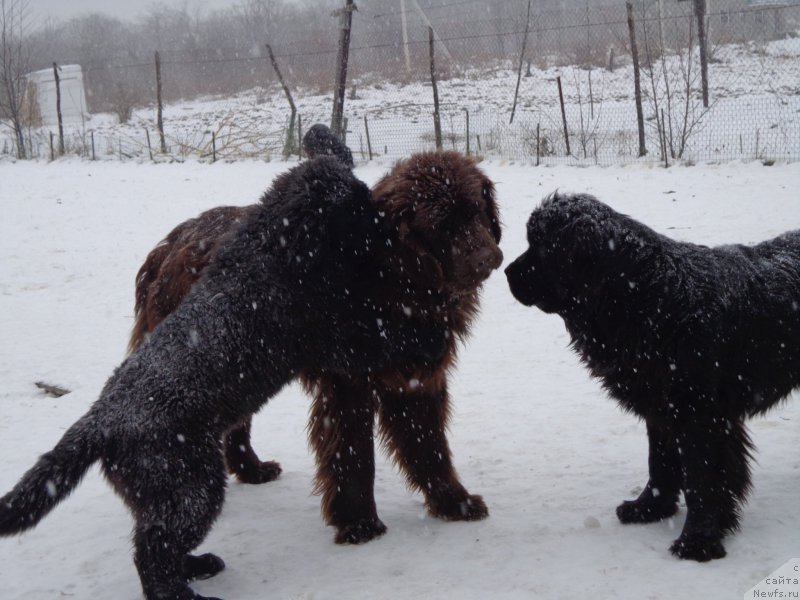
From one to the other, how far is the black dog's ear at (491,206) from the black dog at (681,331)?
0.19 m

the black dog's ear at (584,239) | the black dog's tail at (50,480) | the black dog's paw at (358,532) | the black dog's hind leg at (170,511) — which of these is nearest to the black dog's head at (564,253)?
the black dog's ear at (584,239)

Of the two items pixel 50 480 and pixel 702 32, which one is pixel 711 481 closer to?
pixel 50 480

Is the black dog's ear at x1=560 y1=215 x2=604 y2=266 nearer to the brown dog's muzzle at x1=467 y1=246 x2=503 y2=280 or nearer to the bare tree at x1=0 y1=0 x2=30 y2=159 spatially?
the brown dog's muzzle at x1=467 y1=246 x2=503 y2=280

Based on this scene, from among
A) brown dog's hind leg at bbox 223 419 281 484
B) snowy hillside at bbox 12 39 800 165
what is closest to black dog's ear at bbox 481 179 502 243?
brown dog's hind leg at bbox 223 419 281 484

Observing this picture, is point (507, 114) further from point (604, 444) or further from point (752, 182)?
point (604, 444)

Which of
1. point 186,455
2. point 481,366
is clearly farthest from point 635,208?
point 186,455

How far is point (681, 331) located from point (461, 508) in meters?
1.39

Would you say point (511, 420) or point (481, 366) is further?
point (481, 366)

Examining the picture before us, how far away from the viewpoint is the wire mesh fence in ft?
47.1

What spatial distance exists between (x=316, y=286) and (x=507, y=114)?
55.0 feet

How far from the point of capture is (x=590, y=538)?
3.44m

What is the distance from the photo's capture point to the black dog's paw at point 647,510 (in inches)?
139

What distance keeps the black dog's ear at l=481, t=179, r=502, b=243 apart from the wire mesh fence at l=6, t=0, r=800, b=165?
1007cm

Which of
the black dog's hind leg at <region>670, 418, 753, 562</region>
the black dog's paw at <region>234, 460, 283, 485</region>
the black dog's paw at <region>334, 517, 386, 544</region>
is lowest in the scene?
the black dog's paw at <region>334, 517, 386, 544</region>
